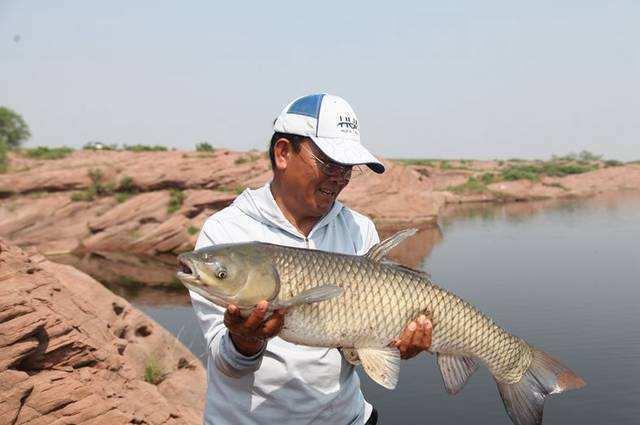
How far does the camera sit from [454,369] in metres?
2.86

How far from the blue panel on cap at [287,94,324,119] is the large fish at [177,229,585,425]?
1.87ft

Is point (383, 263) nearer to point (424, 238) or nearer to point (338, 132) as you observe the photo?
point (338, 132)

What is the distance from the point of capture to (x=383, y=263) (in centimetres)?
268

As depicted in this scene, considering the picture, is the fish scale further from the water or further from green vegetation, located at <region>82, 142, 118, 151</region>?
green vegetation, located at <region>82, 142, 118, 151</region>

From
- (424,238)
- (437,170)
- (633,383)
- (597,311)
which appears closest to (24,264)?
(633,383)

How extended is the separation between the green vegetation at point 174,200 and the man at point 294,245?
27300mm

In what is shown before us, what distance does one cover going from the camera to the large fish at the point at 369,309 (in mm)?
2373

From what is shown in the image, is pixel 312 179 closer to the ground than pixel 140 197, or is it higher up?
higher up

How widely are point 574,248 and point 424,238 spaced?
6.72 m

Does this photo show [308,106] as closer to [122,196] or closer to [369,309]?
[369,309]

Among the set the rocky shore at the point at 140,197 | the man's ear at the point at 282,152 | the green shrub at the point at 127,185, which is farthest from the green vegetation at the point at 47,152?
the man's ear at the point at 282,152

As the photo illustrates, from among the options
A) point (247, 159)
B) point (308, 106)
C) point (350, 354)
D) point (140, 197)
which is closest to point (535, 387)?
point (350, 354)

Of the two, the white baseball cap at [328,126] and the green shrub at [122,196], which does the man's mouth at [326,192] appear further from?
the green shrub at [122,196]

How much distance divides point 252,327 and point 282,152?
0.81 meters
